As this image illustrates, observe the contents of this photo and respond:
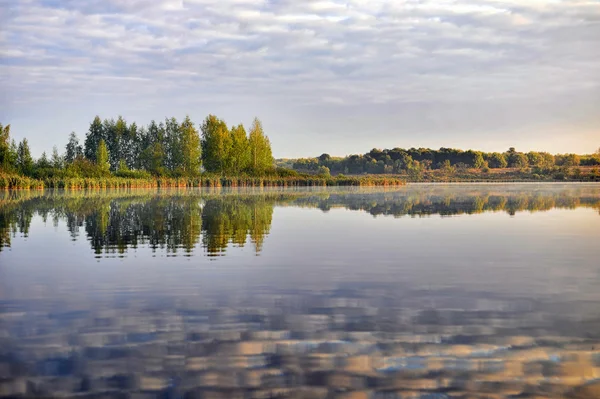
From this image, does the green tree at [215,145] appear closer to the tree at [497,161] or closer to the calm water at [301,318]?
the calm water at [301,318]

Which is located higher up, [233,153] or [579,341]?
[233,153]

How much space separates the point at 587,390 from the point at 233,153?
3186 inches

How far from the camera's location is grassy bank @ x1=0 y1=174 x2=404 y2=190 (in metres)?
58.6

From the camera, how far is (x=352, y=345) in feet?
18.3

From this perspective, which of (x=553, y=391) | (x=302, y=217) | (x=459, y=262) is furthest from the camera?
(x=302, y=217)

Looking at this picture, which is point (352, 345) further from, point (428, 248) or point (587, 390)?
point (428, 248)

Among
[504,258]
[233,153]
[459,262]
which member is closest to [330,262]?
[459,262]

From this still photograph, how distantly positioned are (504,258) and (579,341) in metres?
5.54

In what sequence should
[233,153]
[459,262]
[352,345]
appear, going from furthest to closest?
[233,153]
[459,262]
[352,345]

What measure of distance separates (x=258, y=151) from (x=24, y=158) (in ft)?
105

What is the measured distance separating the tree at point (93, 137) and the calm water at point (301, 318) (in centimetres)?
7852

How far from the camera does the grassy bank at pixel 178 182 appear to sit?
58.6 metres

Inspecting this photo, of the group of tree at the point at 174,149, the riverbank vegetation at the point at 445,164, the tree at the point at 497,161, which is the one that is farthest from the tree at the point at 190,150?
the tree at the point at 497,161

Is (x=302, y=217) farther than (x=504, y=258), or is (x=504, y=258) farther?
(x=302, y=217)
